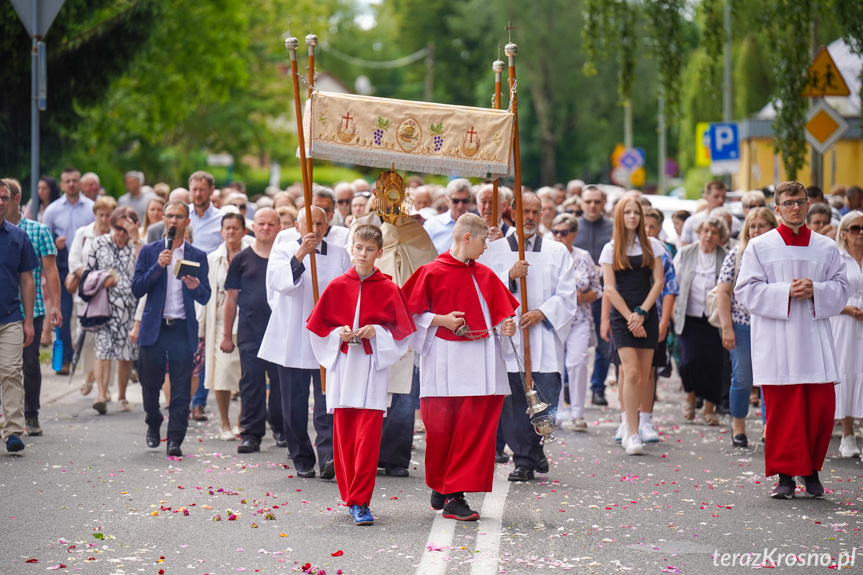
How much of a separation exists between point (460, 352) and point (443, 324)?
0.23 m

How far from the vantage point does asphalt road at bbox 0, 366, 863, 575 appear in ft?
22.2

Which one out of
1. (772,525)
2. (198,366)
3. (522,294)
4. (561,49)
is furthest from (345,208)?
(561,49)

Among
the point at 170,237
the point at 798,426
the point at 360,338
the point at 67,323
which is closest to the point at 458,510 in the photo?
the point at 360,338

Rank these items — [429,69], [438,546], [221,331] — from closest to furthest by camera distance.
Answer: [438,546] → [221,331] → [429,69]

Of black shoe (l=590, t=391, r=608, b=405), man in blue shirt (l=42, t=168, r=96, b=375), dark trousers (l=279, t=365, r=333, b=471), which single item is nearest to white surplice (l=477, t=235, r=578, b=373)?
dark trousers (l=279, t=365, r=333, b=471)

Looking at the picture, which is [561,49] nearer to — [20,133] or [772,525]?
[20,133]

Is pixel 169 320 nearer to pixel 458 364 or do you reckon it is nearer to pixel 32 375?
pixel 32 375

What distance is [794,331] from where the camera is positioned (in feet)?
28.6

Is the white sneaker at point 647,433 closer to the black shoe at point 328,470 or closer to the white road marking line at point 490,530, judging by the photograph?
the white road marking line at point 490,530

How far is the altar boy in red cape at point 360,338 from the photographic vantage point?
Result: 786 centimetres

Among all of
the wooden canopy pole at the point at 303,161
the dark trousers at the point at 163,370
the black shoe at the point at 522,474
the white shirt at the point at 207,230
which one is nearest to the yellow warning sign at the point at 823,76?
the white shirt at the point at 207,230

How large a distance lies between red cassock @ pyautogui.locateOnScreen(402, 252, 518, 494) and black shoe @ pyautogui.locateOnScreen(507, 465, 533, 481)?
119 centimetres

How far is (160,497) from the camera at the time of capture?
27.6 ft

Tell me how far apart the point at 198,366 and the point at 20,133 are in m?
7.43
